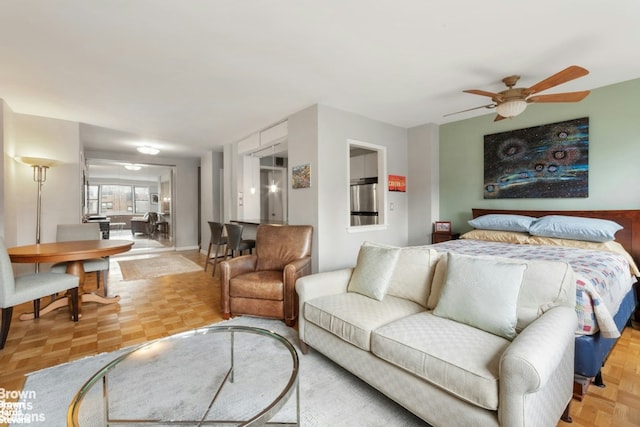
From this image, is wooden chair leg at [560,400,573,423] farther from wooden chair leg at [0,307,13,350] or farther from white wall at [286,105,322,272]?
wooden chair leg at [0,307,13,350]

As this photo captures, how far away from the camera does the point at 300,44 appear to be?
2238mm

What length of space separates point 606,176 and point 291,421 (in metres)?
4.03

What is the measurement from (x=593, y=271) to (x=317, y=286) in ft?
6.49

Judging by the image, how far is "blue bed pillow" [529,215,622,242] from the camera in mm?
2678

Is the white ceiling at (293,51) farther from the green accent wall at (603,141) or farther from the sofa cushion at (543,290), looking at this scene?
the sofa cushion at (543,290)

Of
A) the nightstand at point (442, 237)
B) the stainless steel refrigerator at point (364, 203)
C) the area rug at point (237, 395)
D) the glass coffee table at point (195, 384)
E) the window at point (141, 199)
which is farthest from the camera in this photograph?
the window at point (141, 199)

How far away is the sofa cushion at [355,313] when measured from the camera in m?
1.66

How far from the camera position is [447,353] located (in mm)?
1291

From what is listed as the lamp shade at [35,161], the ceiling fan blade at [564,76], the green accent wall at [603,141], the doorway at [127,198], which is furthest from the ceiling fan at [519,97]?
the doorway at [127,198]

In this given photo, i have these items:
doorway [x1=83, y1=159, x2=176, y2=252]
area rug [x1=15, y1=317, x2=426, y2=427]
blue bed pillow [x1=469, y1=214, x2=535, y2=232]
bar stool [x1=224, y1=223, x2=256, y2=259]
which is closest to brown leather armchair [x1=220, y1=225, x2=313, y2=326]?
area rug [x1=15, y1=317, x2=426, y2=427]

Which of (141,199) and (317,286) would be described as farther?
(141,199)

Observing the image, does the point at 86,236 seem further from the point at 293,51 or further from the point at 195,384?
the point at 293,51

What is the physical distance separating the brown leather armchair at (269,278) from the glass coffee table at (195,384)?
46 cm

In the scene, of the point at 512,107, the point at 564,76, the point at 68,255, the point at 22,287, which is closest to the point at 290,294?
the point at 68,255
